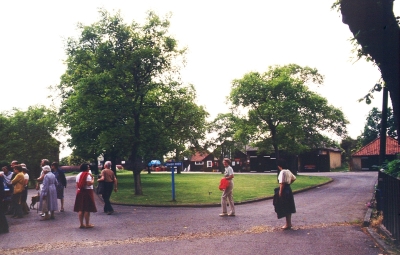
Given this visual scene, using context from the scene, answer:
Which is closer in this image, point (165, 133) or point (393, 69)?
point (393, 69)

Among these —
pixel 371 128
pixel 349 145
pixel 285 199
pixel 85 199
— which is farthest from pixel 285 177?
pixel 371 128

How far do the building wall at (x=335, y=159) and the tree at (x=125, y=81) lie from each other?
57.5 meters

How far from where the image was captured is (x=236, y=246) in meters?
8.19

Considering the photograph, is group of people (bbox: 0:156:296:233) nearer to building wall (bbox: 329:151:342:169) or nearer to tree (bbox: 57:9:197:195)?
tree (bbox: 57:9:197:195)

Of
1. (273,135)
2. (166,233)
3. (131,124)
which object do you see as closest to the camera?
(166,233)

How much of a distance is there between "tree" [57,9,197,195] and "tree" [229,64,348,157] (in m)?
16.7

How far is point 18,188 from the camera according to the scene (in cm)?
1394

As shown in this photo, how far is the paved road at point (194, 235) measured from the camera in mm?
8000

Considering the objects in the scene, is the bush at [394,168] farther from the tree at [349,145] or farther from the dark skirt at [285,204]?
the tree at [349,145]

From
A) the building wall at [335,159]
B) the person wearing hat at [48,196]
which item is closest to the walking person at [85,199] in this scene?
the person wearing hat at [48,196]

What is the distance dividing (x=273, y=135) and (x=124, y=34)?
2133 centimetres

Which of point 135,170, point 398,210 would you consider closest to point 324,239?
point 398,210

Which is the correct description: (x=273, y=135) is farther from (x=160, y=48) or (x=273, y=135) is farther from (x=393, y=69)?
(x=393, y=69)

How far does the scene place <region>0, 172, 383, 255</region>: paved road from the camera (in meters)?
8.00
